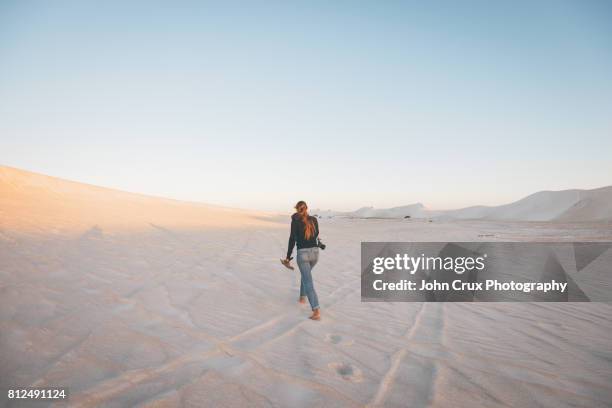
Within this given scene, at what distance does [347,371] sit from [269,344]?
1.08 m

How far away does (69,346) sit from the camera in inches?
141

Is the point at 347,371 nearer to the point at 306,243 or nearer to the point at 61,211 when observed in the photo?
the point at 306,243

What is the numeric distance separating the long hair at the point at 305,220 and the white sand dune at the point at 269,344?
1363mm

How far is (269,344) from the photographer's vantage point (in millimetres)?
3936

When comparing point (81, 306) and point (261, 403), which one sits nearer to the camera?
point (261, 403)

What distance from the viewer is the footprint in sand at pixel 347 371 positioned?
3.19 meters

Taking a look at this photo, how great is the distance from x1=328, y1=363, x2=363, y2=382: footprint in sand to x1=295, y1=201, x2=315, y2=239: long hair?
190 centimetres

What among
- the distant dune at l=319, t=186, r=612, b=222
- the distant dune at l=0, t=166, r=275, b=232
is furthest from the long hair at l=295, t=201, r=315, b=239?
the distant dune at l=319, t=186, r=612, b=222

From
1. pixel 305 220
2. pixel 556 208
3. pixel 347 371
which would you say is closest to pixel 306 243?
pixel 305 220

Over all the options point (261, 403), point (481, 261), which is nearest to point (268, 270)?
point (261, 403)

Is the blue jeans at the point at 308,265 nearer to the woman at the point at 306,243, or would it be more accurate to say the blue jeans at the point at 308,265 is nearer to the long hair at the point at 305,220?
the woman at the point at 306,243

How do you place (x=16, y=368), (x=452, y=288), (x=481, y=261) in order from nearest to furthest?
1. (x=16, y=368)
2. (x=452, y=288)
3. (x=481, y=261)

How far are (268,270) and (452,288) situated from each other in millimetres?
4641

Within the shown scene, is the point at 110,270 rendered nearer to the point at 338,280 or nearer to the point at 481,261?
the point at 338,280
